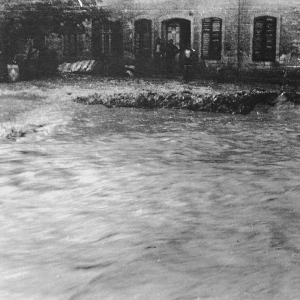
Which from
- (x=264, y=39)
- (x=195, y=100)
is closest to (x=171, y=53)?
(x=195, y=100)

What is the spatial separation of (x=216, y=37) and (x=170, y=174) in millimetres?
1342

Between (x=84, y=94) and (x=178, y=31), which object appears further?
(x=84, y=94)

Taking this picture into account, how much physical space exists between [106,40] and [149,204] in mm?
1682

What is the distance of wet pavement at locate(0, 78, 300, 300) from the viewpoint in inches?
114

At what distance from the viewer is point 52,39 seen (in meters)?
4.46

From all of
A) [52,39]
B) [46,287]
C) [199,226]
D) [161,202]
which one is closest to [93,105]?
[52,39]

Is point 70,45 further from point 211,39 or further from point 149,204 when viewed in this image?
A: point 149,204

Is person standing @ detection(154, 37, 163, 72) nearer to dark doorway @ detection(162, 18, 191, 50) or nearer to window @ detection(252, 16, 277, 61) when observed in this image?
dark doorway @ detection(162, 18, 191, 50)

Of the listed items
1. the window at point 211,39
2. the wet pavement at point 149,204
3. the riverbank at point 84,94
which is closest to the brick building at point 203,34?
the window at point 211,39

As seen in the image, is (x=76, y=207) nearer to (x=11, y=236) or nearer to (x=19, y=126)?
(x=11, y=236)

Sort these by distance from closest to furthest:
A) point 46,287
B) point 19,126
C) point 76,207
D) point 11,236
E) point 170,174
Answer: point 46,287
point 11,236
point 76,207
point 170,174
point 19,126

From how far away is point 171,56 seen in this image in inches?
173

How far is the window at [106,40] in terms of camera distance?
4402 mm

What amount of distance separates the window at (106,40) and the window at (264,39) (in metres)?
1.21
